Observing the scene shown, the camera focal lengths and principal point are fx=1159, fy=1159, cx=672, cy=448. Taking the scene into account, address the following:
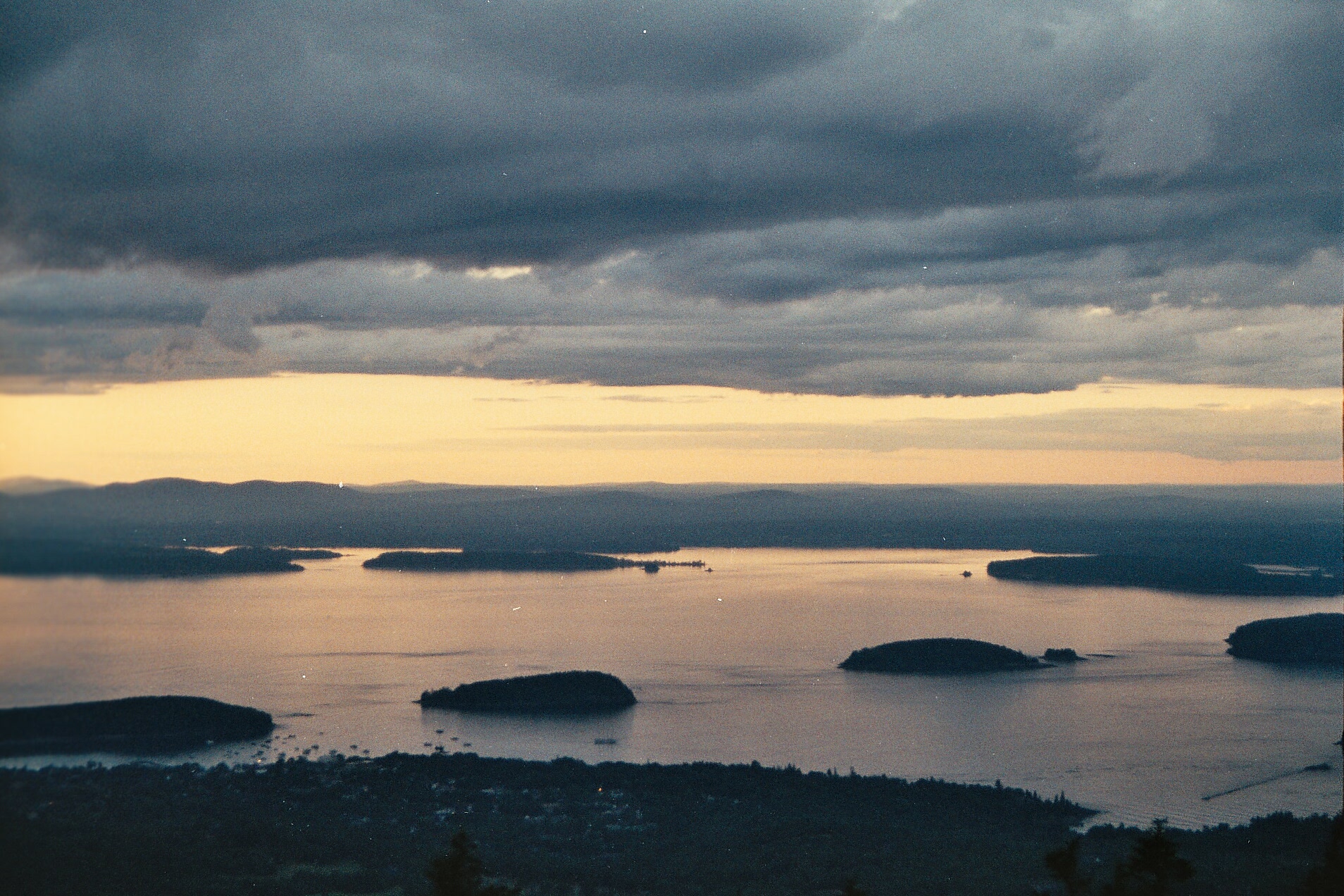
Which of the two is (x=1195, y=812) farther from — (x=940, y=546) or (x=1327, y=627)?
(x=940, y=546)

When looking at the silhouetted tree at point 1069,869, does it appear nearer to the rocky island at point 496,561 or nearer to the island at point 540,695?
the island at point 540,695

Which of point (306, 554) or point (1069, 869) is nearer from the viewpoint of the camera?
point (1069, 869)

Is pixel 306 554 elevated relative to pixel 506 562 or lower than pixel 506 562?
elevated

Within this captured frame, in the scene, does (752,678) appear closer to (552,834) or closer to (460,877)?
(552,834)

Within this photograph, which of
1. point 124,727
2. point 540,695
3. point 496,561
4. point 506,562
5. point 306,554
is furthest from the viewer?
point 506,562

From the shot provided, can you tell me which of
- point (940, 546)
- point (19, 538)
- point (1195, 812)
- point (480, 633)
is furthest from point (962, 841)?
point (940, 546)

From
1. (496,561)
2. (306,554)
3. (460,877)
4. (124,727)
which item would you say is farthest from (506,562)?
(460,877)

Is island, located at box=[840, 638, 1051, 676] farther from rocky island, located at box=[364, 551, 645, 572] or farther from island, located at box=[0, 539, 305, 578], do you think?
island, located at box=[0, 539, 305, 578]
